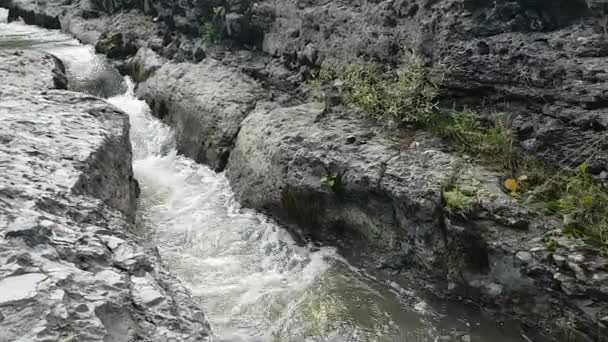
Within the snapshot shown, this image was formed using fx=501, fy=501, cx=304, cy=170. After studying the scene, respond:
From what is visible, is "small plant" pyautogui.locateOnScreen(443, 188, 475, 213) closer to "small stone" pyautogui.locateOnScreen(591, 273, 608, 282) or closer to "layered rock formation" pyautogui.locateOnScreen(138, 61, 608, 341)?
"layered rock formation" pyautogui.locateOnScreen(138, 61, 608, 341)

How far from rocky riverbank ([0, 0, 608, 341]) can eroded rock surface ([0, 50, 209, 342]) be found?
8.06 ft

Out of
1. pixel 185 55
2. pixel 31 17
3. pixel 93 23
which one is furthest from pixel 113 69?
pixel 31 17

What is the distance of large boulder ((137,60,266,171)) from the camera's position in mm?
8477

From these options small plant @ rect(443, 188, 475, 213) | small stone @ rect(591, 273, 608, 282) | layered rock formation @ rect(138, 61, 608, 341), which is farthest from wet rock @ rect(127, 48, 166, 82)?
small stone @ rect(591, 273, 608, 282)

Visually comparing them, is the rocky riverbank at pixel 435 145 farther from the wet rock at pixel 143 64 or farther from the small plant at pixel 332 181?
the wet rock at pixel 143 64

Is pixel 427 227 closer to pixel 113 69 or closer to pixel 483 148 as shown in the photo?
pixel 483 148

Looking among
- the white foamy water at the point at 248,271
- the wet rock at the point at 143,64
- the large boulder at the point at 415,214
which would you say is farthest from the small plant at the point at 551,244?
the wet rock at the point at 143,64

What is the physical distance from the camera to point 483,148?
5.64 meters

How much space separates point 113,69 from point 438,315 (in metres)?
10.6

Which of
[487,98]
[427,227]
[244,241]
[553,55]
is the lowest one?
[244,241]

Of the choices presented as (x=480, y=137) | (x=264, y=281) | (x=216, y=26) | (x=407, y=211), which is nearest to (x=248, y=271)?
(x=264, y=281)

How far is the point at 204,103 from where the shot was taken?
9.08 m

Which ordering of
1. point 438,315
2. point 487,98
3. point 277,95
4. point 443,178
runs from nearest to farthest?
point 438,315
point 443,178
point 487,98
point 277,95

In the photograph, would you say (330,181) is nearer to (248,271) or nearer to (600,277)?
(248,271)
